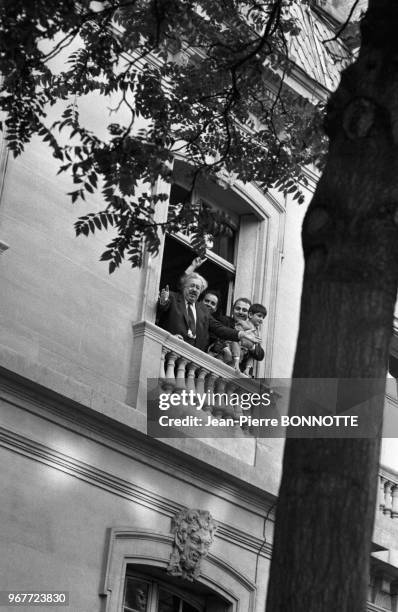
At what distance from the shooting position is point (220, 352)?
659 inches

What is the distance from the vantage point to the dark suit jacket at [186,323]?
16172 mm

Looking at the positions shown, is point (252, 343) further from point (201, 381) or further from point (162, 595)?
point (162, 595)

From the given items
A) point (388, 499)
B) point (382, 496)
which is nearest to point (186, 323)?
point (382, 496)

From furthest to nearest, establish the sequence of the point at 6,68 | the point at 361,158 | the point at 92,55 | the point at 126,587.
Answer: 1. the point at 126,587
2. the point at 92,55
3. the point at 6,68
4. the point at 361,158

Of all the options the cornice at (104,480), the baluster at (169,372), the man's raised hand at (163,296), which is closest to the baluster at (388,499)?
the cornice at (104,480)

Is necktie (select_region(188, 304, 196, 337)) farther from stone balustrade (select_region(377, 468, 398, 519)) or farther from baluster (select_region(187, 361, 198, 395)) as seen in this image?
stone balustrade (select_region(377, 468, 398, 519))

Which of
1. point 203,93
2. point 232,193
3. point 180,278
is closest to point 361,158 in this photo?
point 203,93

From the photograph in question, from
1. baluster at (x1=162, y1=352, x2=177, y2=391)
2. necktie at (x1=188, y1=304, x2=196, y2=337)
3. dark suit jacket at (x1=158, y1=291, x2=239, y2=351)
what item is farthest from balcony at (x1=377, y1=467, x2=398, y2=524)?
baluster at (x1=162, y1=352, x2=177, y2=391)

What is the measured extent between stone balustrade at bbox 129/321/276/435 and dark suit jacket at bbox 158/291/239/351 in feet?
1.20

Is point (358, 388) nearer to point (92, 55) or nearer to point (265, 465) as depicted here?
point (92, 55)

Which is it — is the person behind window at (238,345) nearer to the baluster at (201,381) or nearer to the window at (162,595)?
the baluster at (201,381)

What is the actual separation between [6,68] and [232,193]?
765 cm

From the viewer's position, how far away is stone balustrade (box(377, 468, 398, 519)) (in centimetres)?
A: 1819

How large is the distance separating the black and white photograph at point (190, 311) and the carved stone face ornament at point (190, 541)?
0.02 m
